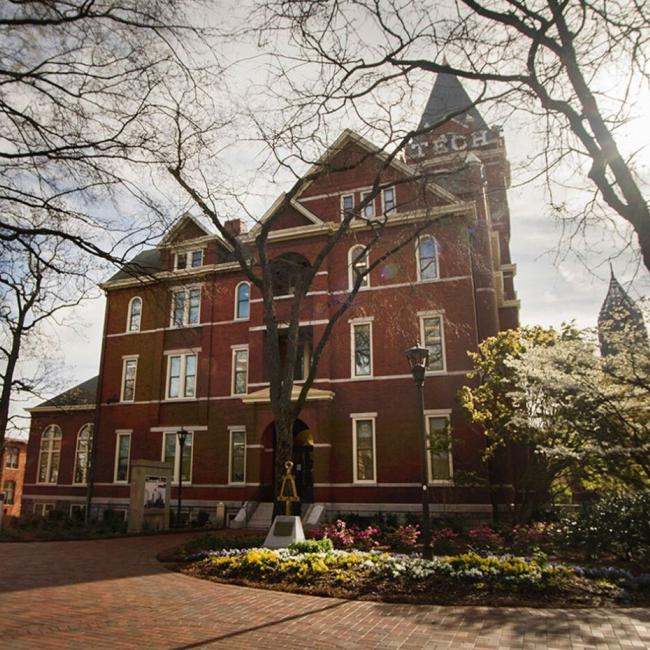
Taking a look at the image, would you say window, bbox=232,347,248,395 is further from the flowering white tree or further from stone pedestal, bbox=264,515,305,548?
stone pedestal, bbox=264,515,305,548

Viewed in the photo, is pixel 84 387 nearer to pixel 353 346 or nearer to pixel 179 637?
pixel 353 346

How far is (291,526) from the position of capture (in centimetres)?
1392

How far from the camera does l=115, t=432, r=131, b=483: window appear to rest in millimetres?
29547

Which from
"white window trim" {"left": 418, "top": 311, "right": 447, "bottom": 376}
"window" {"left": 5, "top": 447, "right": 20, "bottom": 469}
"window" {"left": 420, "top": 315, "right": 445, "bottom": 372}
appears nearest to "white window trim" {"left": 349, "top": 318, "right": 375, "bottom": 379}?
"white window trim" {"left": 418, "top": 311, "right": 447, "bottom": 376}

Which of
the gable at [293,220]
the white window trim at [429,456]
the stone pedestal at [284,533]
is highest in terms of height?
the gable at [293,220]

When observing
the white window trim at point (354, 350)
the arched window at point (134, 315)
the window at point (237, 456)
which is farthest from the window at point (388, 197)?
the arched window at point (134, 315)

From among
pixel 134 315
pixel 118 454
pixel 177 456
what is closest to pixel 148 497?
pixel 177 456

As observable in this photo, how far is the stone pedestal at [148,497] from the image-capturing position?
20.8 meters

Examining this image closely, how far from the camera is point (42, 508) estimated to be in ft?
105

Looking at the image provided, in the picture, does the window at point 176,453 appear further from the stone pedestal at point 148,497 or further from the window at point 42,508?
the window at point 42,508

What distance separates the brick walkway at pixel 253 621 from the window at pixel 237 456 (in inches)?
647

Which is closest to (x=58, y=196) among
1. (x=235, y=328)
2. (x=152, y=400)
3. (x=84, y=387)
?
(x=235, y=328)

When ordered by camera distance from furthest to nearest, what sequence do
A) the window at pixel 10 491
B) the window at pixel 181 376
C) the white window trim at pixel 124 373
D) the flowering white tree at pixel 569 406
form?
the window at pixel 10 491
the white window trim at pixel 124 373
the window at pixel 181 376
the flowering white tree at pixel 569 406

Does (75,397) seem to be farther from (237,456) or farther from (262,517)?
(262,517)
